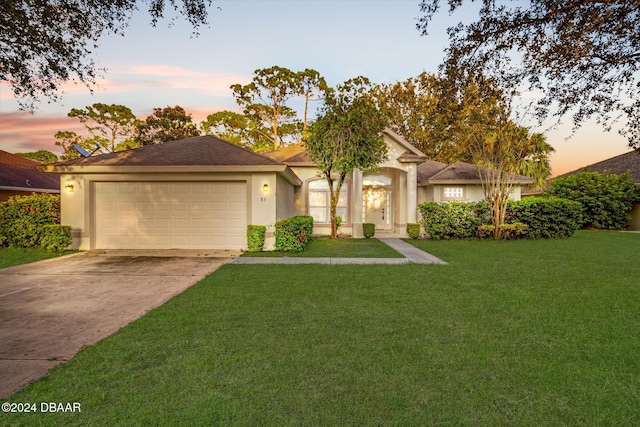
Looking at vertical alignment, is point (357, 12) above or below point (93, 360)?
above

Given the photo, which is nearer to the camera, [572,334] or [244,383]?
[244,383]

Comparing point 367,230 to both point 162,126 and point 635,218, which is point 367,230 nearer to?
point 635,218

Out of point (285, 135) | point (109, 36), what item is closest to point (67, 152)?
point (285, 135)

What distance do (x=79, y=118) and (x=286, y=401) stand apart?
41.0 metres

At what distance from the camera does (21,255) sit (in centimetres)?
1006

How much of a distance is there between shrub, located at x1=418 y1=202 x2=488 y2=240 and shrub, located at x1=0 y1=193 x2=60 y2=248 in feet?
47.7

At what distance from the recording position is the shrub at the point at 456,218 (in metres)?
14.7

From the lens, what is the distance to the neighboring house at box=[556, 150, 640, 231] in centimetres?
2116

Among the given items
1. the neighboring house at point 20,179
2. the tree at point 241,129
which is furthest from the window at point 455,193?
the neighboring house at point 20,179

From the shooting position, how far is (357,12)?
877cm

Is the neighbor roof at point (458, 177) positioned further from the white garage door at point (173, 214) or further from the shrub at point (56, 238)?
the shrub at point (56, 238)

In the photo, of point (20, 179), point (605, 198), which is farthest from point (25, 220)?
point (605, 198)

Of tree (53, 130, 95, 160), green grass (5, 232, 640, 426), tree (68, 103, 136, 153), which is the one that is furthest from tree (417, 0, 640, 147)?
tree (53, 130, 95, 160)

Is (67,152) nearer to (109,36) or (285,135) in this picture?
(285,135)
